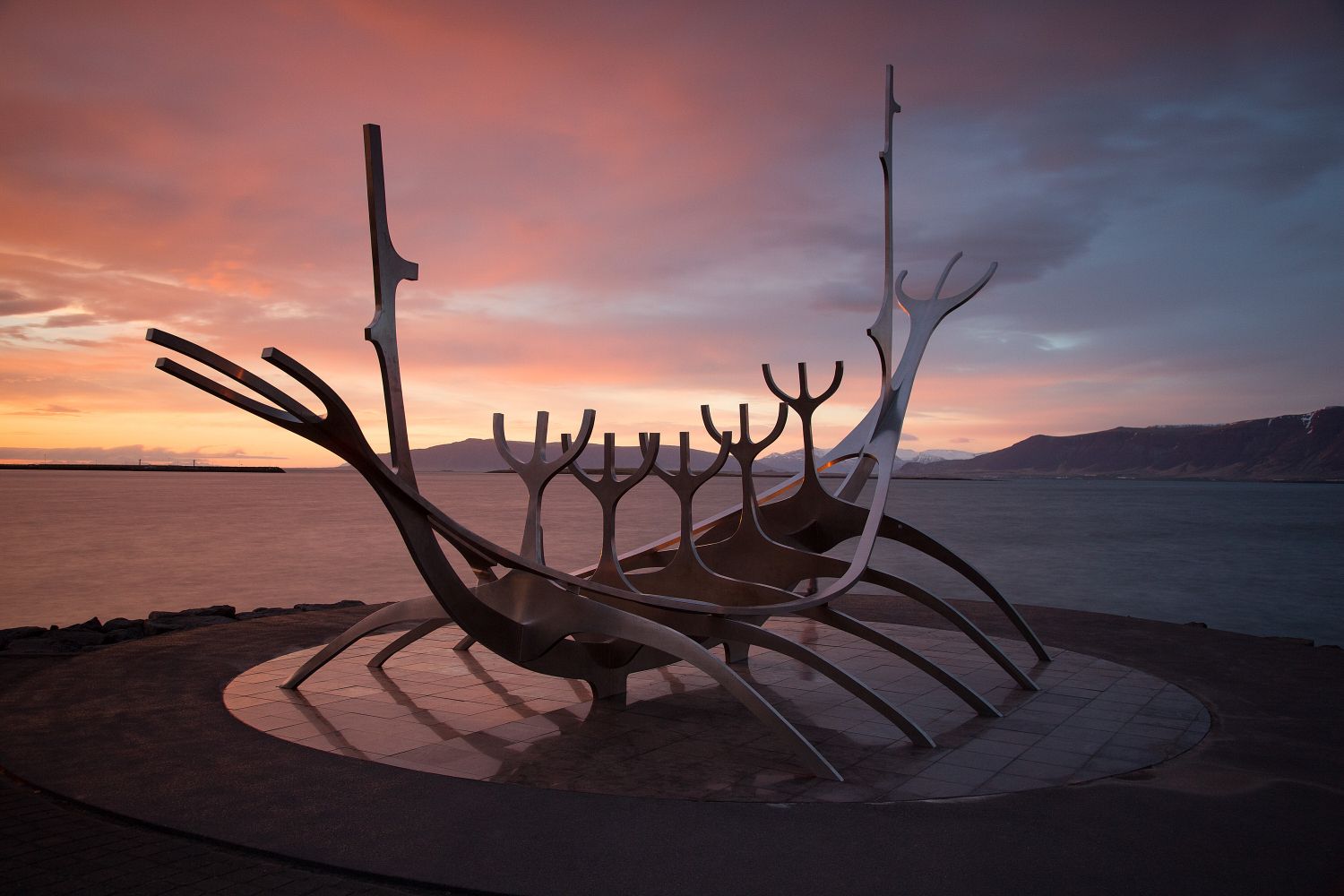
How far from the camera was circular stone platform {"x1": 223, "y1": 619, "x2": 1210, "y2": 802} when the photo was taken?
671 cm

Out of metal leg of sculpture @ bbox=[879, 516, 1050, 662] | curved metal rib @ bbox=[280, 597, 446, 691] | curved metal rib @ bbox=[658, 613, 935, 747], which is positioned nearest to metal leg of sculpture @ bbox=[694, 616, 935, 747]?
curved metal rib @ bbox=[658, 613, 935, 747]

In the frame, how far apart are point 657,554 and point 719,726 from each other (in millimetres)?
2391

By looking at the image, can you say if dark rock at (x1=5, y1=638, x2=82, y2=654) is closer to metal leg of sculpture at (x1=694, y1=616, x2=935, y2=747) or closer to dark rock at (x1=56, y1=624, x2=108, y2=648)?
dark rock at (x1=56, y1=624, x2=108, y2=648)

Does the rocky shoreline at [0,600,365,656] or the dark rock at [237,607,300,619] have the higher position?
the rocky shoreline at [0,600,365,656]

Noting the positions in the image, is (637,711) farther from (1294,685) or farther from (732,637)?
(1294,685)

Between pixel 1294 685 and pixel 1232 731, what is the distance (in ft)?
8.17

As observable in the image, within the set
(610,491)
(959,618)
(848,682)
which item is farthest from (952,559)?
(610,491)

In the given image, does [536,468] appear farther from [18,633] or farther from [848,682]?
[18,633]

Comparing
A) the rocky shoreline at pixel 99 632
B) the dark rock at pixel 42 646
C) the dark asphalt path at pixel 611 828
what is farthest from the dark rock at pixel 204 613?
the dark asphalt path at pixel 611 828

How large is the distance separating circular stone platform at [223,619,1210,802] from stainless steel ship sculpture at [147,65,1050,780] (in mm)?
341

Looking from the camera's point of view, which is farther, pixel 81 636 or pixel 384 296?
pixel 81 636

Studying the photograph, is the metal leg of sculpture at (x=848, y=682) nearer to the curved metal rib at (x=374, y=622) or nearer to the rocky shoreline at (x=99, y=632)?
the curved metal rib at (x=374, y=622)

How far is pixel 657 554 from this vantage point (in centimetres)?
1014

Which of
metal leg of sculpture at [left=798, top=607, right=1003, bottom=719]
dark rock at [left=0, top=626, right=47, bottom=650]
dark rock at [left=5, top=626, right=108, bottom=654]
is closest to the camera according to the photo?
metal leg of sculpture at [left=798, top=607, right=1003, bottom=719]
